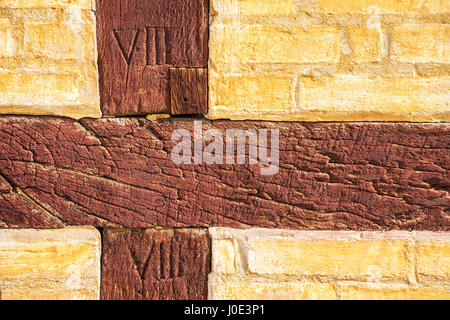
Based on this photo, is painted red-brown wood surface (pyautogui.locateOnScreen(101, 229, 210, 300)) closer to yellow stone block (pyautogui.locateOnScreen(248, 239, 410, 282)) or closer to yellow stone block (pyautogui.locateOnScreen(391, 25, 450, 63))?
yellow stone block (pyautogui.locateOnScreen(248, 239, 410, 282))

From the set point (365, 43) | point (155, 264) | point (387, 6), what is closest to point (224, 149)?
point (155, 264)

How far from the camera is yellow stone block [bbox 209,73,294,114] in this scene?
4.63ft

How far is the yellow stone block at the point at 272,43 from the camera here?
4.57 ft

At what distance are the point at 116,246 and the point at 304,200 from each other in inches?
28.3

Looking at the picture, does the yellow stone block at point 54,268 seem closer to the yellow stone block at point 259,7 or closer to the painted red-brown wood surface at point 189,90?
the painted red-brown wood surface at point 189,90

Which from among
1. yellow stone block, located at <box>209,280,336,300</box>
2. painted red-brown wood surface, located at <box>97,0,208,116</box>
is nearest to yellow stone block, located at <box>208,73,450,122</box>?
painted red-brown wood surface, located at <box>97,0,208,116</box>

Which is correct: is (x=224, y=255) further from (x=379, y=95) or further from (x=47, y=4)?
(x=47, y=4)

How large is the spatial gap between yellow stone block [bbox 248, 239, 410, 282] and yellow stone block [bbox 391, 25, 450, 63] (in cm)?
67

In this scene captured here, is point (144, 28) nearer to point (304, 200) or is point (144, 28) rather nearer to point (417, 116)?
point (304, 200)

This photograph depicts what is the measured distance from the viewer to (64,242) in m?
1.45

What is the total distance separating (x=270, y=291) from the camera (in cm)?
145

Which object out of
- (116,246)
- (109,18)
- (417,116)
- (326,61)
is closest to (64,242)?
(116,246)

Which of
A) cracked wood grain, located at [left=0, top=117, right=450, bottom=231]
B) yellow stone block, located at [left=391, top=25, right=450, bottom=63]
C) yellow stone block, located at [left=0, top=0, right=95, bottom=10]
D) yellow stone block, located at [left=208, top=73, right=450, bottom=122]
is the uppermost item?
yellow stone block, located at [left=0, top=0, right=95, bottom=10]

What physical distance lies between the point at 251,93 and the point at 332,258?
26.7 inches
